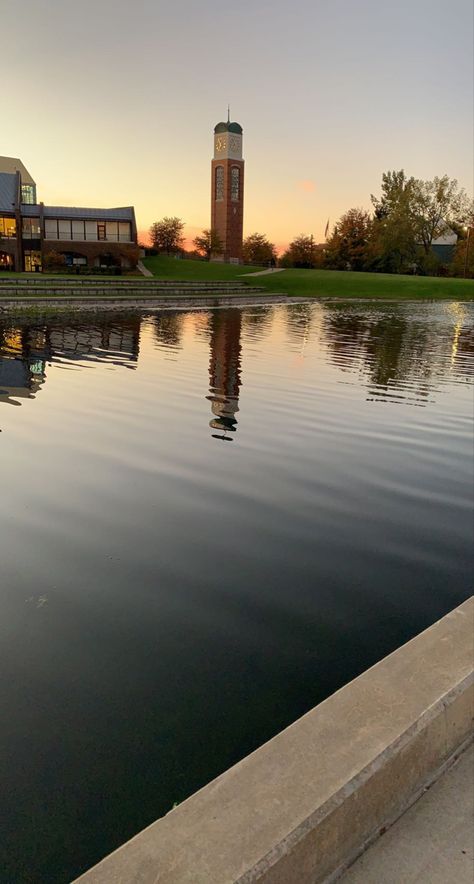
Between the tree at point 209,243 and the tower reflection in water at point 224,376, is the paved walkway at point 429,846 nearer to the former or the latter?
the tower reflection in water at point 224,376

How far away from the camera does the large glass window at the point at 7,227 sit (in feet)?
216

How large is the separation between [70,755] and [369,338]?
22.1m

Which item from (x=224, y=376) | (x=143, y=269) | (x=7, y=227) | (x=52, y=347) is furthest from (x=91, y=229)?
(x=224, y=376)

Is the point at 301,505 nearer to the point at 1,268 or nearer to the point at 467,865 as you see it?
the point at 467,865

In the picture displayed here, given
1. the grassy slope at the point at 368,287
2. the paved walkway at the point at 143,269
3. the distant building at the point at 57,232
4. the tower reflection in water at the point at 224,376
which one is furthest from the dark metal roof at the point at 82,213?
the tower reflection in water at the point at 224,376

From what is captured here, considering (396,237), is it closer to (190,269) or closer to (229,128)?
(190,269)

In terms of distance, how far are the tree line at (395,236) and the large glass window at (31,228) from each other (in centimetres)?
2704

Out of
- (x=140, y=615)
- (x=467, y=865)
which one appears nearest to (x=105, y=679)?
(x=140, y=615)

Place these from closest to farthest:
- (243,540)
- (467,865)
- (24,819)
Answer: (467,865) < (24,819) < (243,540)

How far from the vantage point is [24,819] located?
269 cm

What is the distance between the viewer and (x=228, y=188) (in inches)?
3917

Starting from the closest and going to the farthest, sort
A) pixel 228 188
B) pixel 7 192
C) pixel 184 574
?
pixel 184 574 < pixel 7 192 < pixel 228 188

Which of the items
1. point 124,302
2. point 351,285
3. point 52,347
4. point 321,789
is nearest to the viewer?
point 321,789

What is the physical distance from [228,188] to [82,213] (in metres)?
37.9
